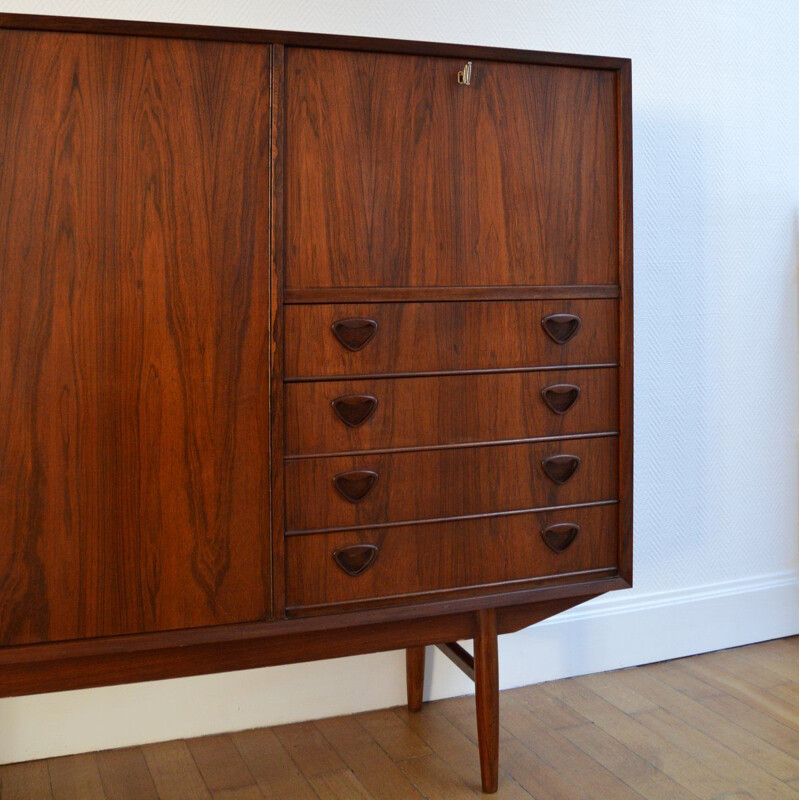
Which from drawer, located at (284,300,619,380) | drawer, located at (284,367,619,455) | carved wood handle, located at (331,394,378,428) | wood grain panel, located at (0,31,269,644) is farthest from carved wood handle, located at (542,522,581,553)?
wood grain panel, located at (0,31,269,644)

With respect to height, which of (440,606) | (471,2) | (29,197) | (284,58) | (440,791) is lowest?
(440,791)

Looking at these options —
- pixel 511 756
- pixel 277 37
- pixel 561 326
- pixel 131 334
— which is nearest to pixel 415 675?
pixel 511 756

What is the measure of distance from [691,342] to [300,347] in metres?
1.34

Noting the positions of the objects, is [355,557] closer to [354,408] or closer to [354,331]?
[354,408]

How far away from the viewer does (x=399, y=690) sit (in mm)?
2258

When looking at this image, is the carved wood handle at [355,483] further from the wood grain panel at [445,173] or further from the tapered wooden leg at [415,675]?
the tapered wooden leg at [415,675]

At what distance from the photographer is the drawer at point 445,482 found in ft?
5.28

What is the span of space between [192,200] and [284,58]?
286 millimetres

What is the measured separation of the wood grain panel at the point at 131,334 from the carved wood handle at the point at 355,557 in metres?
0.14

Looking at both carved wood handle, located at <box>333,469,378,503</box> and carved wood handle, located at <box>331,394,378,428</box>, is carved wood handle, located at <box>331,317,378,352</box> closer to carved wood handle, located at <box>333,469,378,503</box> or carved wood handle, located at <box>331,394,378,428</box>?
carved wood handle, located at <box>331,394,378,428</box>

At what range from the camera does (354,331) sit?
5.29ft

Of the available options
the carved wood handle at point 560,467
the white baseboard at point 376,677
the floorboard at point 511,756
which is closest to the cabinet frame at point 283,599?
the carved wood handle at point 560,467

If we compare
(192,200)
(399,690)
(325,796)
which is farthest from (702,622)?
(192,200)

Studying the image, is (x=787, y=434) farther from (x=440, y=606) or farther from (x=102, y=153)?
(x=102, y=153)
